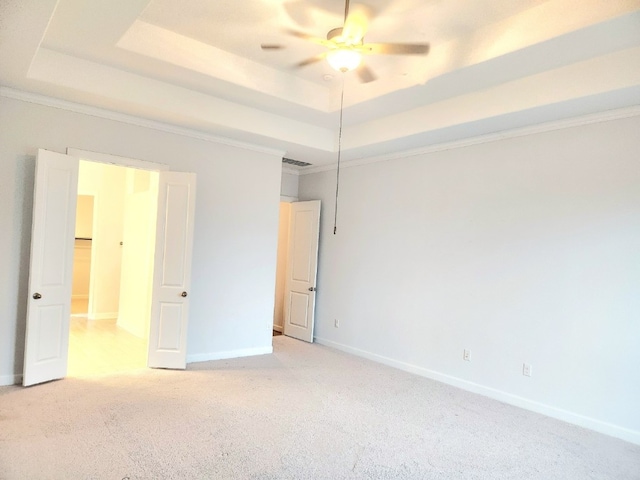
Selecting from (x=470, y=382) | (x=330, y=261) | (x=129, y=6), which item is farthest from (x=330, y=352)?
(x=129, y=6)

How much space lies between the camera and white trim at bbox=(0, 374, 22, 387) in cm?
393

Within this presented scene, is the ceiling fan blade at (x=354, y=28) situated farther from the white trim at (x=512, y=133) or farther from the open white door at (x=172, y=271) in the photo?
the open white door at (x=172, y=271)

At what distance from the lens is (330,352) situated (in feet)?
19.5

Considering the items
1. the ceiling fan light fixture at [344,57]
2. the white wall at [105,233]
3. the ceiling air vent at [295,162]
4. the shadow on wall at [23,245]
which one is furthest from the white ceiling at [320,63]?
the white wall at [105,233]

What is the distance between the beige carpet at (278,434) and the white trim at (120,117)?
2.74 m

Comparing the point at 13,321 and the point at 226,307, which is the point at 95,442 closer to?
the point at 13,321

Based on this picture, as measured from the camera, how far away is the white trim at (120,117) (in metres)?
3.96

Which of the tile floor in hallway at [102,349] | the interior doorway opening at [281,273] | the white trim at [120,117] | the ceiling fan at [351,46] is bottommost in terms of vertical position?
the tile floor in hallway at [102,349]

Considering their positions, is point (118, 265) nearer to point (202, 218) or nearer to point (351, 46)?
point (202, 218)

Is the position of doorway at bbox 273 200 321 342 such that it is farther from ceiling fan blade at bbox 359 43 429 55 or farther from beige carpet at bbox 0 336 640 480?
ceiling fan blade at bbox 359 43 429 55

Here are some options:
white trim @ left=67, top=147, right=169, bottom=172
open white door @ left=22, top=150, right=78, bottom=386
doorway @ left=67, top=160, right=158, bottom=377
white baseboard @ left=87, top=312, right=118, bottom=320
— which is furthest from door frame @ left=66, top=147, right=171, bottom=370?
white baseboard @ left=87, top=312, right=118, bottom=320

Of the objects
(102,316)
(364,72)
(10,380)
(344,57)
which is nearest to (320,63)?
(364,72)

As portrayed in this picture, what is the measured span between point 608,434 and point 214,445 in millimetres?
3316

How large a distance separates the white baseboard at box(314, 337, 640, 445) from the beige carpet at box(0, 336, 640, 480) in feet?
0.33
